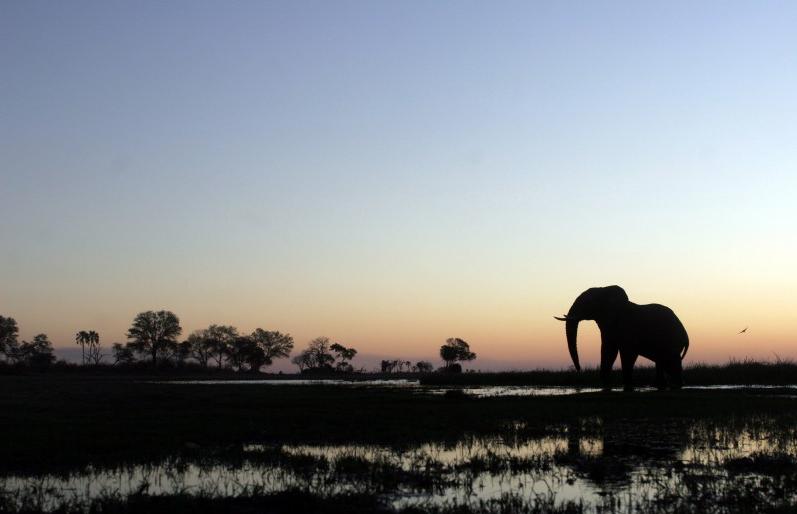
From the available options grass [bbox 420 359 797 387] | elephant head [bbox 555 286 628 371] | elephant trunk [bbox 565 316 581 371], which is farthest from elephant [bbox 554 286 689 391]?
grass [bbox 420 359 797 387]

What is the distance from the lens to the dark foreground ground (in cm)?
856

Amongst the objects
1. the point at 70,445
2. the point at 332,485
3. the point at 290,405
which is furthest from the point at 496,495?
the point at 290,405

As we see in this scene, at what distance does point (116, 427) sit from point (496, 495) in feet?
36.5

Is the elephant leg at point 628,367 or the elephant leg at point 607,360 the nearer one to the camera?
the elephant leg at point 628,367

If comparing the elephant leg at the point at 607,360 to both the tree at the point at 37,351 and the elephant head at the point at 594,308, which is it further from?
the tree at the point at 37,351

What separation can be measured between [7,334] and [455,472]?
464ft

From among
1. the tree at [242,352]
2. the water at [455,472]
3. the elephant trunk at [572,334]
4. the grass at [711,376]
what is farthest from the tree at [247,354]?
the water at [455,472]

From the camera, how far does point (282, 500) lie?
344 inches

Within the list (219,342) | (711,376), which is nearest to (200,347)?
(219,342)

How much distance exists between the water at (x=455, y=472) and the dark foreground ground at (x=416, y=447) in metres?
0.05

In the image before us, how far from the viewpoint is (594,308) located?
115ft

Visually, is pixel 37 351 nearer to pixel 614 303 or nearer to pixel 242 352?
pixel 242 352

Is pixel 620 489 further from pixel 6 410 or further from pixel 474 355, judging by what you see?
pixel 474 355

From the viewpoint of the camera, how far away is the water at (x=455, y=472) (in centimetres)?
916
